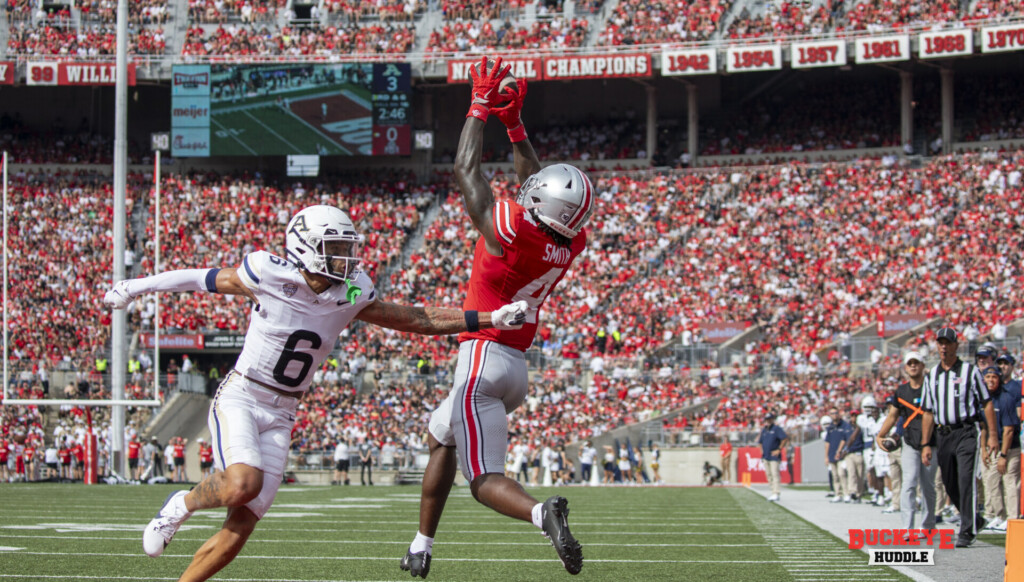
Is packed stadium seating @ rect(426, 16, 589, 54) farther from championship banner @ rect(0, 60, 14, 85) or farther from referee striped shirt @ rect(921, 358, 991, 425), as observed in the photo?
referee striped shirt @ rect(921, 358, 991, 425)

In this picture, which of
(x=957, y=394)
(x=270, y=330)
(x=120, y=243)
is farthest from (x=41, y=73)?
(x=270, y=330)

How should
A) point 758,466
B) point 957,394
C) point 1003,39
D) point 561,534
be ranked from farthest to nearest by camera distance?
point 1003,39 → point 758,466 → point 957,394 → point 561,534

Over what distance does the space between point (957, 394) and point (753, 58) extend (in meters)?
26.5

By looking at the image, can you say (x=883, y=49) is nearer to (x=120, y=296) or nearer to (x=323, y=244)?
(x=323, y=244)

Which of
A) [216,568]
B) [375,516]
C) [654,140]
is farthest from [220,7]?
[216,568]

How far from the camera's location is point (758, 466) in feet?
86.2

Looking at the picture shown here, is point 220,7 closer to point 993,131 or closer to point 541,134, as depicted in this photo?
point 541,134

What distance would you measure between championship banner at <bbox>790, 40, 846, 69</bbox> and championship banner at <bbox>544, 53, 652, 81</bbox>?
4470mm

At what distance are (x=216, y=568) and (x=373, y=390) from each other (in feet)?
79.7

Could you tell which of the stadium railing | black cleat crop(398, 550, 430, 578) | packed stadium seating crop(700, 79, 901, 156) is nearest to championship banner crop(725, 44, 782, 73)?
the stadium railing

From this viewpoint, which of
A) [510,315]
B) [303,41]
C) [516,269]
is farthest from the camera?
[303,41]

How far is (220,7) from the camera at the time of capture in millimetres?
39562

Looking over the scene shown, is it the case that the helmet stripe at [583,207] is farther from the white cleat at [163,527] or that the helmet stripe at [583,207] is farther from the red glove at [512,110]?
the white cleat at [163,527]

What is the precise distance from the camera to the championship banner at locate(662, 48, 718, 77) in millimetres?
35250
